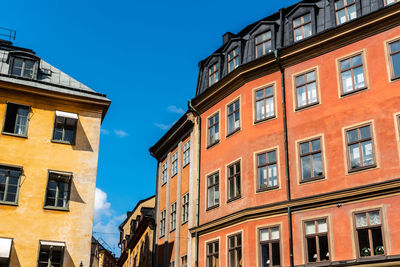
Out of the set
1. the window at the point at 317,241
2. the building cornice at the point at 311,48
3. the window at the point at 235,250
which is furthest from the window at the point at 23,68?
the window at the point at 317,241

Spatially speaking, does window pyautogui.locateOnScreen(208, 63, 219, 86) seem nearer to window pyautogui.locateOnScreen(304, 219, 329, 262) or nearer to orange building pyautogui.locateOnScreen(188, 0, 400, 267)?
orange building pyautogui.locateOnScreen(188, 0, 400, 267)

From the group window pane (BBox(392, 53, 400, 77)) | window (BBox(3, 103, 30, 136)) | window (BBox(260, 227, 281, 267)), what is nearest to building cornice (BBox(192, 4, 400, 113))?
window pane (BBox(392, 53, 400, 77))

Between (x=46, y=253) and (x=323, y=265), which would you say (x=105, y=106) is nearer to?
(x=46, y=253)

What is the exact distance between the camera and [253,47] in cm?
2723

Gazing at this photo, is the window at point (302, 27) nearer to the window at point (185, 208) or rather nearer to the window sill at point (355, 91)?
the window sill at point (355, 91)

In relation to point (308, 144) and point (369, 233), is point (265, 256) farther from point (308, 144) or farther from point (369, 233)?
point (308, 144)

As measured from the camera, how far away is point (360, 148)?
21297mm

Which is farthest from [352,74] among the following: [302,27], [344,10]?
[302,27]

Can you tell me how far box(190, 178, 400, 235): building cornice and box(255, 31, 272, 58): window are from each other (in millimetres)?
8315

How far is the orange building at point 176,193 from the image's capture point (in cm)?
3044

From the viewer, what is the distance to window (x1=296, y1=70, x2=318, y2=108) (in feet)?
78.5

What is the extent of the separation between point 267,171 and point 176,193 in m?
10.8

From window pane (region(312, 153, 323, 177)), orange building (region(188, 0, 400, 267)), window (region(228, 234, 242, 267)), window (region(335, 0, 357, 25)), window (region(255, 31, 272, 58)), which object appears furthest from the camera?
window (region(255, 31, 272, 58))

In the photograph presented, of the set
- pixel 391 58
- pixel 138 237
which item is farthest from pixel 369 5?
pixel 138 237
